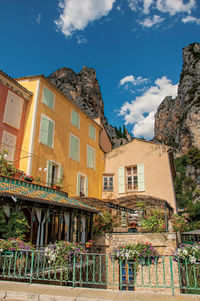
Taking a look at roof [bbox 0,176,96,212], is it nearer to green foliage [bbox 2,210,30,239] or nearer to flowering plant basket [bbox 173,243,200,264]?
green foliage [bbox 2,210,30,239]

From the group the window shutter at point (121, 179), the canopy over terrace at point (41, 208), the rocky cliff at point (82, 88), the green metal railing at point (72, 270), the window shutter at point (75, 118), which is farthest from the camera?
the rocky cliff at point (82, 88)

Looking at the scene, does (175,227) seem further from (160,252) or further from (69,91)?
Answer: (69,91)

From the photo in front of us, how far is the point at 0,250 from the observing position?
536 centimetres

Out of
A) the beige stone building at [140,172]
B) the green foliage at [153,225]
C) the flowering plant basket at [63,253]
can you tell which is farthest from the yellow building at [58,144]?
the flowering plant basket at [63,253]

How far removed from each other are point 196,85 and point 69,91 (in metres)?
28.3

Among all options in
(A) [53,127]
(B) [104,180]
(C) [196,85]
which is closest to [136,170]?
(B) [104,180]

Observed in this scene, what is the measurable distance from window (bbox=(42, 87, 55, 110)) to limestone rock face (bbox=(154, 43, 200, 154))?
3525cm

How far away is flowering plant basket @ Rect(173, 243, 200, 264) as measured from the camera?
476 centimetres

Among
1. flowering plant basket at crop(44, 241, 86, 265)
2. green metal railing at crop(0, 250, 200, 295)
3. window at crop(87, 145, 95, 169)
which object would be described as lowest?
green metal railing at crop(0, 250, 200, 295)

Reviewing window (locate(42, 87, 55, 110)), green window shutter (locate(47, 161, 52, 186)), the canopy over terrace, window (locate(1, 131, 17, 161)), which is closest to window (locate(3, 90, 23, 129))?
window (locate(1, 131, 17, 161))

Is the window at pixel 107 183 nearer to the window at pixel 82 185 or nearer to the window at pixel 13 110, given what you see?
the window at pixel 82 185

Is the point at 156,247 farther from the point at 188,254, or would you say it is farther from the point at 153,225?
the point at 188,254

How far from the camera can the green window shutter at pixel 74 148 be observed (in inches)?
599

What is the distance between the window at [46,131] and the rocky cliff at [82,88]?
80.8 feet
